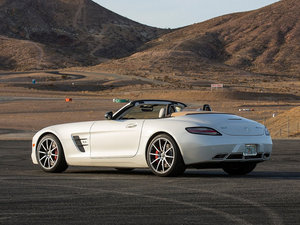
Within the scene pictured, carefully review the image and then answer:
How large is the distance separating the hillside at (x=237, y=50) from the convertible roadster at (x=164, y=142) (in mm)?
118763

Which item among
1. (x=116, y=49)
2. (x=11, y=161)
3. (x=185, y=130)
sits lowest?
(x=11, y=161)

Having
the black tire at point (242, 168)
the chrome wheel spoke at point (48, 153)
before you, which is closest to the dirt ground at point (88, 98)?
the chrome wheel spoke at point (48, 153)

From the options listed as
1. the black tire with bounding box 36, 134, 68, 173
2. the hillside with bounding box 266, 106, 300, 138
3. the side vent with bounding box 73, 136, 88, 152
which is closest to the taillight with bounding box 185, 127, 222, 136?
the side vent with bounding box 73, 136, 88, 152

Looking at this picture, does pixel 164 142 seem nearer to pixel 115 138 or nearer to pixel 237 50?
pixel 115 138

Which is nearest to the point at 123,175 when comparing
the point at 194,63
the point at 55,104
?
the point at 55,104

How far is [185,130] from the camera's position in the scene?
36.9 feet

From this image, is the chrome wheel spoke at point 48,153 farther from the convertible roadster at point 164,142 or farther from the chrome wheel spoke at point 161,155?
the chrome wheel spoke at point 161,155

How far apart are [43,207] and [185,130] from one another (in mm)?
3875

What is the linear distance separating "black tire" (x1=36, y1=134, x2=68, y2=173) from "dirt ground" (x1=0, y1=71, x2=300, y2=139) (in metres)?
22.1

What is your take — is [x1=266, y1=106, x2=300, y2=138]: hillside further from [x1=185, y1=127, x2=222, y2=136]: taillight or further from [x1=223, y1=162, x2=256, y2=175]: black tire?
[x1=185, y1=127, x2=222, y2=136]: taillight

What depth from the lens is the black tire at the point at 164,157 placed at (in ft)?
36.8

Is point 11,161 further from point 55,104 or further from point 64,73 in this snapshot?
point 64,73

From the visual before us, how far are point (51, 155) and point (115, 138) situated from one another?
1549mm

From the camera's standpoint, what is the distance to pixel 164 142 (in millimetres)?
11461
